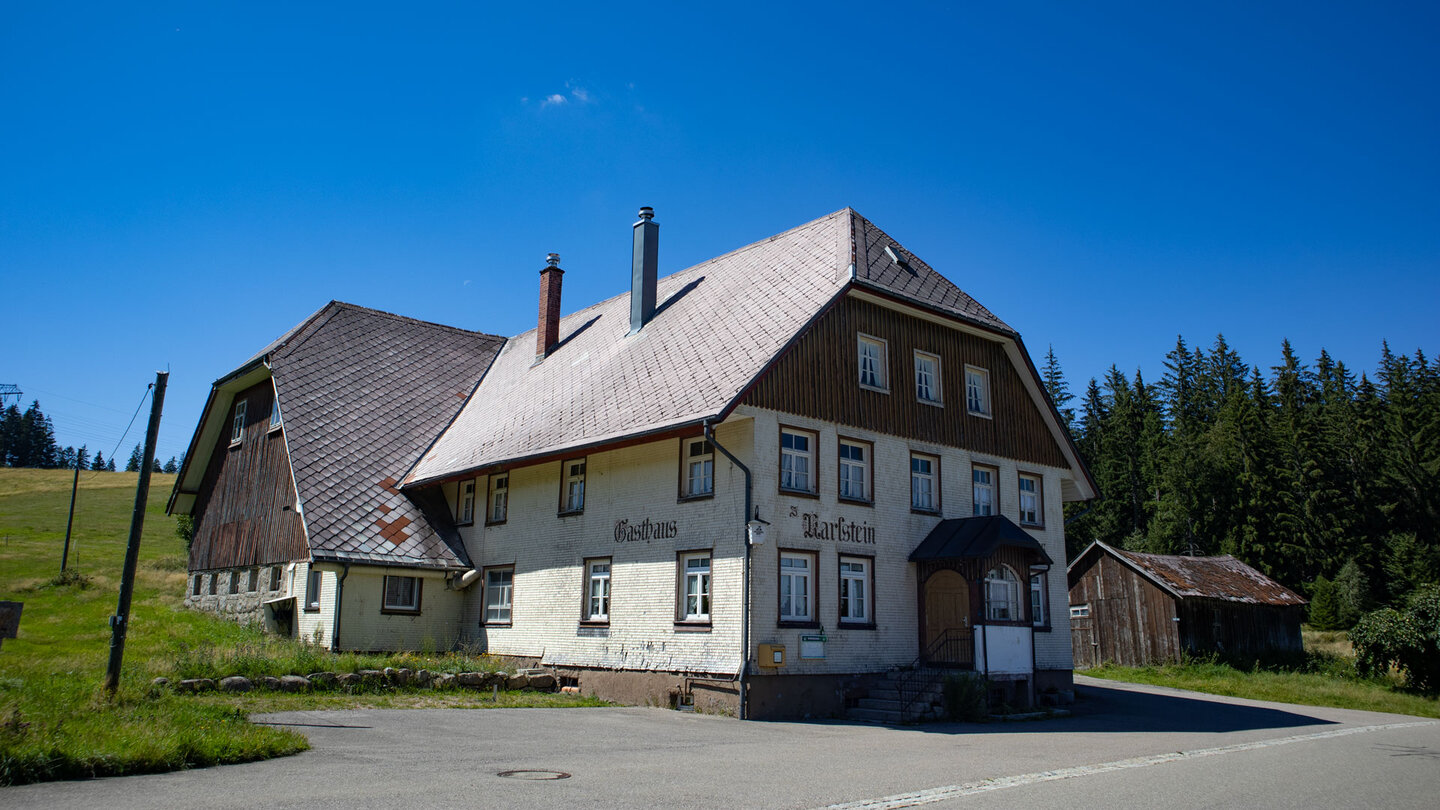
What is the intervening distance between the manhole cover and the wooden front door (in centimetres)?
1096

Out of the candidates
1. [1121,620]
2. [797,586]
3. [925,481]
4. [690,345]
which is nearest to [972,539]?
[925,481]

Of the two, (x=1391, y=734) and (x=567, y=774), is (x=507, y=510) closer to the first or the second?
(x=567, y=774)

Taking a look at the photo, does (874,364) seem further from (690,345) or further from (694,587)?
(694,587)

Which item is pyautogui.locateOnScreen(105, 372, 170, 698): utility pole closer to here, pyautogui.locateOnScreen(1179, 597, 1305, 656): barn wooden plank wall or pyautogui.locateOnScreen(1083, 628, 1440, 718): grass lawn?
pyautogui.locateOnScreen(1083, 628, 1440, 718): grass lawn

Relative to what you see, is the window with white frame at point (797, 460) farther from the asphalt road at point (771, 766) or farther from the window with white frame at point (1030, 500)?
the window with white frame at point (1030, 500)

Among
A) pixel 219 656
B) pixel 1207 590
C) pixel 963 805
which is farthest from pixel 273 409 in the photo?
pixel 1207 590

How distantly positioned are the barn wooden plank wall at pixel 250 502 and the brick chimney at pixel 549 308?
24.0 feet

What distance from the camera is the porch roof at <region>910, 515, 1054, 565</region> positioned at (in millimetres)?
18281

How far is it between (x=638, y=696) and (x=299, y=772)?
9844mm

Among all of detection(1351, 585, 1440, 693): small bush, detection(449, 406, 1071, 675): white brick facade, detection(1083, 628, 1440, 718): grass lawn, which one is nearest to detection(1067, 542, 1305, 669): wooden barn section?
detection(1083, 628, 1440, 718): grass lawn

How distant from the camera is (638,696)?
18.0m

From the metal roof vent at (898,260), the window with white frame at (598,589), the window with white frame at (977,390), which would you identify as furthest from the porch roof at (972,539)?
the window with white frame at (598,589)

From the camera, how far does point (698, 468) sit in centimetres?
1825

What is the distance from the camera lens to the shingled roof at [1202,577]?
32594 mm
